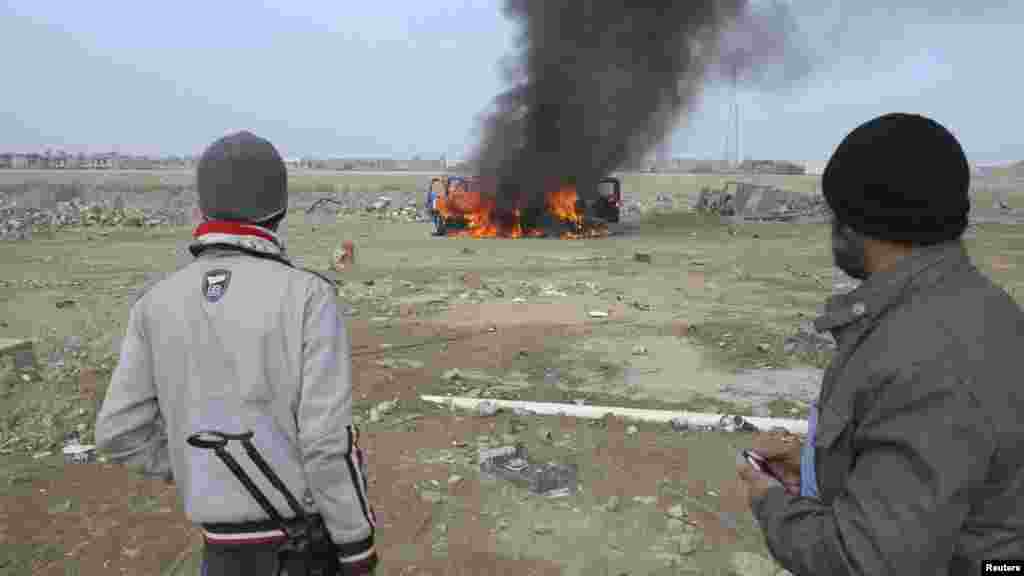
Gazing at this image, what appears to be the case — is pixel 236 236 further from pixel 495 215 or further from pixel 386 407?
pixel 495 215

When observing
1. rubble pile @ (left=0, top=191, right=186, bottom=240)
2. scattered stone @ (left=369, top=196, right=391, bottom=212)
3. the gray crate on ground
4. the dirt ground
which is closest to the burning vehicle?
scattered stone @ (left=369, top=196, right=391, bottom=212)

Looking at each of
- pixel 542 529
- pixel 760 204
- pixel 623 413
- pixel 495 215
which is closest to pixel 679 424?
pixel 623 413

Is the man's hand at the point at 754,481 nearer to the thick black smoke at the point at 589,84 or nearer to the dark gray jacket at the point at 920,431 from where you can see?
the dark gray jacket at the point at 920,431

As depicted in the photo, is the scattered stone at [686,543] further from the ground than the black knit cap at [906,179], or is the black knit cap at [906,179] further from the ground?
the black knit cap at [906,179]

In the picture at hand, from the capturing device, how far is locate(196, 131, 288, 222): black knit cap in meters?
1.91

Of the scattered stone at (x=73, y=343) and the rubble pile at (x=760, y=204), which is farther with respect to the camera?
the rubble pile at (x=760, y=204)

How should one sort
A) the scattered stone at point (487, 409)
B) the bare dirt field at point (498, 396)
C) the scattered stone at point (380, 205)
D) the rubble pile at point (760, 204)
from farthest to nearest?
the scattered stone at point (380, 205) < the rubble pile at point (760, 204) < the scattered stone at point (487, 409) < the bare dirt field at point (498, 396)

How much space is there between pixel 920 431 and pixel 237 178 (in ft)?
5.22

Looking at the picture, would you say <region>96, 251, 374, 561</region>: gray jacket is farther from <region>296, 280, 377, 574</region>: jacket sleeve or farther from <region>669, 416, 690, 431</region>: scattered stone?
<region>669, 416, 690, 431</region>: scattered stone

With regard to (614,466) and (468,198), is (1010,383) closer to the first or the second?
(614,466)

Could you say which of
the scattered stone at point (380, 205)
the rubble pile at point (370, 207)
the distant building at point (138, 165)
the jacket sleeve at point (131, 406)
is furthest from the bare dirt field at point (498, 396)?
the distant building at point (138, 165)

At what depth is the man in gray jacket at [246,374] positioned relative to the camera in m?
1.81

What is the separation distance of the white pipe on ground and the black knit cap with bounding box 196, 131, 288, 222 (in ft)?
12.8

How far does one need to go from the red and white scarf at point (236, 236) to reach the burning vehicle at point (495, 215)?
19001mm
